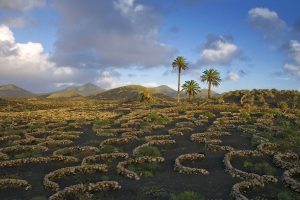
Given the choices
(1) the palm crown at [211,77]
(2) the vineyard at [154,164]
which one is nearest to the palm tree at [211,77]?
(1) the palm crown at [211,77]

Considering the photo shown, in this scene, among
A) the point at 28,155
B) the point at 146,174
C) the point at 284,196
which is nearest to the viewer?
the point at 284,196

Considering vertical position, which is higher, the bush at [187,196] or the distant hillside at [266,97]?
the distant hillside at [266,97]

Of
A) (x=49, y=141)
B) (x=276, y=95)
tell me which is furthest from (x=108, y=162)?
(x=276, y=95)

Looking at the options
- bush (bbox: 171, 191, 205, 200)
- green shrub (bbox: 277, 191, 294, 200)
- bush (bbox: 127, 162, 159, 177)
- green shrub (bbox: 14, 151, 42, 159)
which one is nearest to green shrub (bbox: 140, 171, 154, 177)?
bush (bbox: 127, 162, 159, 177)

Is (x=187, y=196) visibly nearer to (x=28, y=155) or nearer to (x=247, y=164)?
(x=247, y=164)

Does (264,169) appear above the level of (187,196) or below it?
above

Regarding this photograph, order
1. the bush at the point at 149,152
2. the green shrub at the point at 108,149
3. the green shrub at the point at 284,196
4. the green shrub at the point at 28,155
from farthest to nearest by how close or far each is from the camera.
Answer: the green shrub at the point at 108,149, the green shrub at the point at 28,155, the bush at the point at 149,152, the green shrub at the point at 284,196

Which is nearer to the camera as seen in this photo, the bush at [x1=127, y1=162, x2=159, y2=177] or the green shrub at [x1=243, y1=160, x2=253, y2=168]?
the bush at [x1=127, y1=162, x2=159, y2=177]

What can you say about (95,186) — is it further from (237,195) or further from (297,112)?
(297,112)

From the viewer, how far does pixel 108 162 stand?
122 feet

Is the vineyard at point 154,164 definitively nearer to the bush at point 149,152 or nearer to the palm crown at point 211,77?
the bush at point 149,152

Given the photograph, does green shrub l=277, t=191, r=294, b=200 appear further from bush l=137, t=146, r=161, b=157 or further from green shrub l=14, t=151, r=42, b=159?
green shrub l=14, t=151, r=42, b=159

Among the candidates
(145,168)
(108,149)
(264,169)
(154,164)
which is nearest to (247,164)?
(264,169)

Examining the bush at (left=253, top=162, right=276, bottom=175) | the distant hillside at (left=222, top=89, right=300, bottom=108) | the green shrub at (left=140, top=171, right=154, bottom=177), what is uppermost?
the distant hillside at (left=222, top=89, right=300, bottom=108)
